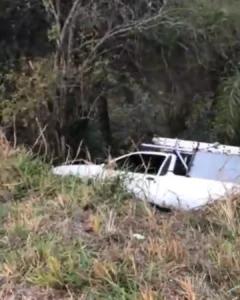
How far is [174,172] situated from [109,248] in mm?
3866

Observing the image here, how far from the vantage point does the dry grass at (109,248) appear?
4121 mm

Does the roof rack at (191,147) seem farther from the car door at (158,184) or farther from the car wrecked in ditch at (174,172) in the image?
the car door at (158,184)

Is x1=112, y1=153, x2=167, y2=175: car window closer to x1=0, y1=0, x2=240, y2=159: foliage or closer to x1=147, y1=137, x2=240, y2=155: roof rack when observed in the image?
x1=147, y1=137, x2=240, y2=155: roof rack

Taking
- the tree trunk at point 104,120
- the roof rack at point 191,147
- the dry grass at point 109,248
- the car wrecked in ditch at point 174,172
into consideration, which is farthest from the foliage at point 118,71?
the dry grass at point 109,248

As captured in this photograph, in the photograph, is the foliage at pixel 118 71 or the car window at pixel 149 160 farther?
the foliage at pixel 118 71

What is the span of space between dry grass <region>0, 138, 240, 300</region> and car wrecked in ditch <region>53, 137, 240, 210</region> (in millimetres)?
406

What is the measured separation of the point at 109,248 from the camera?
4598 mm

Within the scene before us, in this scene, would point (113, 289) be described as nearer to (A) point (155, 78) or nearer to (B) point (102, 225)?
(B) point (102, 225)

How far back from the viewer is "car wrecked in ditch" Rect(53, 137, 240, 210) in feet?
20.8

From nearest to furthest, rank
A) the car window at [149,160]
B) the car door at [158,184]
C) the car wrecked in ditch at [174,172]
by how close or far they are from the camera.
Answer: the car wrecked in ditch at [174,172], the car door at [158,184], the car window at [149,160]

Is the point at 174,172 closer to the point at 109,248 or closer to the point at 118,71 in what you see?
the point at 109,248

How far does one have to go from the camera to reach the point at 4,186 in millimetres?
6270

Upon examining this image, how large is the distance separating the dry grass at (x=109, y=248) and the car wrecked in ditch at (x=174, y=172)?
41 cm

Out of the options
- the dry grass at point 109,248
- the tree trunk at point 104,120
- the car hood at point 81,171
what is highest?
the dry grass at point 109,248
